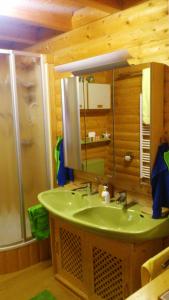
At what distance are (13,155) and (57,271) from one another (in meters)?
1.26

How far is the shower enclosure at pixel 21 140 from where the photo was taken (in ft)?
8.87

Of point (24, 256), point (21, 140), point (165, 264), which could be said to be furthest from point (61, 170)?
point (165, 264)

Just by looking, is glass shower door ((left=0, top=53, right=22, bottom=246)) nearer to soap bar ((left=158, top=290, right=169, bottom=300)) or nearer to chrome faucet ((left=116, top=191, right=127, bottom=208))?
chrome faucet ((left=116, top=191, right=127, bottom=208))

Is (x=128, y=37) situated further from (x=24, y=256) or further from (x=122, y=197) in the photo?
(x=24, y=256)

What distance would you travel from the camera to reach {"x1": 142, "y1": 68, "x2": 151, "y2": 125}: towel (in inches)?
74.4

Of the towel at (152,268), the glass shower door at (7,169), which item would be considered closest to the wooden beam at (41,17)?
the glass shower door at (7,169)

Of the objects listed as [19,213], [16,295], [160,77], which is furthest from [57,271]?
[160,77]

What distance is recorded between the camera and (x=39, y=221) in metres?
2.57

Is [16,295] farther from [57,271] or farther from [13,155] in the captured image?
[13,155]

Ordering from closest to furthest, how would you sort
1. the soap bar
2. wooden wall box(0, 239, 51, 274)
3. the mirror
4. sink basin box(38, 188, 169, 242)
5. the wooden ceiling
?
the soap bar < sink basin box(38, 188, 169, 242) < the mirror < the wooden ceiling < wooden wall box(0, 239, 51, 274)

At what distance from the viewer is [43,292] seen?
2.36 meters

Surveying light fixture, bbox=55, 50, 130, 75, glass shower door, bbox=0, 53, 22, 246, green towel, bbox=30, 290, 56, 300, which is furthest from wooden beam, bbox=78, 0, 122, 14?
green towel, bbox=30, 290, 56, 300

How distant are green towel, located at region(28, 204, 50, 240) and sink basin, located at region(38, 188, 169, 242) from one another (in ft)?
0.63

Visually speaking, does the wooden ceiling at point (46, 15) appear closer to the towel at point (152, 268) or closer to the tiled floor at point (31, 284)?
the towel at point (152, 268)
